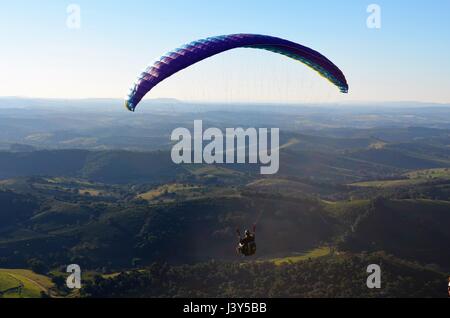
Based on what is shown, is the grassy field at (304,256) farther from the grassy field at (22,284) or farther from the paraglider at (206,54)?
the paraglider at (206,54)

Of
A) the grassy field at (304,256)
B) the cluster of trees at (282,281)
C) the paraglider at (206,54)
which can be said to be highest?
the paraglider at (206,54)

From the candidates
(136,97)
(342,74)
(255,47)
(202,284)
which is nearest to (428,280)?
(202,284)

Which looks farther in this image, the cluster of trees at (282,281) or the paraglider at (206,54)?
the cluster of trees at (282,281)

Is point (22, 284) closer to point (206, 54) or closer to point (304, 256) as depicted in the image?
point (304, 256)

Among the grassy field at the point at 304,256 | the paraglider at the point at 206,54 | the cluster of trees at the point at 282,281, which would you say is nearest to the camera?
the paraglider at the point at 206,54

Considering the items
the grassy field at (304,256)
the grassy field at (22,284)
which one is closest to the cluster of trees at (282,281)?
the grassy field at (22,284)

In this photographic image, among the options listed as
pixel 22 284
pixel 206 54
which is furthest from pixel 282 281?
pixel 206 54

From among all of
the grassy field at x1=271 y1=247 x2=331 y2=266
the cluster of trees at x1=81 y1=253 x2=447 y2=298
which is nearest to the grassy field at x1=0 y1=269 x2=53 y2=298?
the cluster of trees at x1=81 y1=253 x2=447 y2=298
